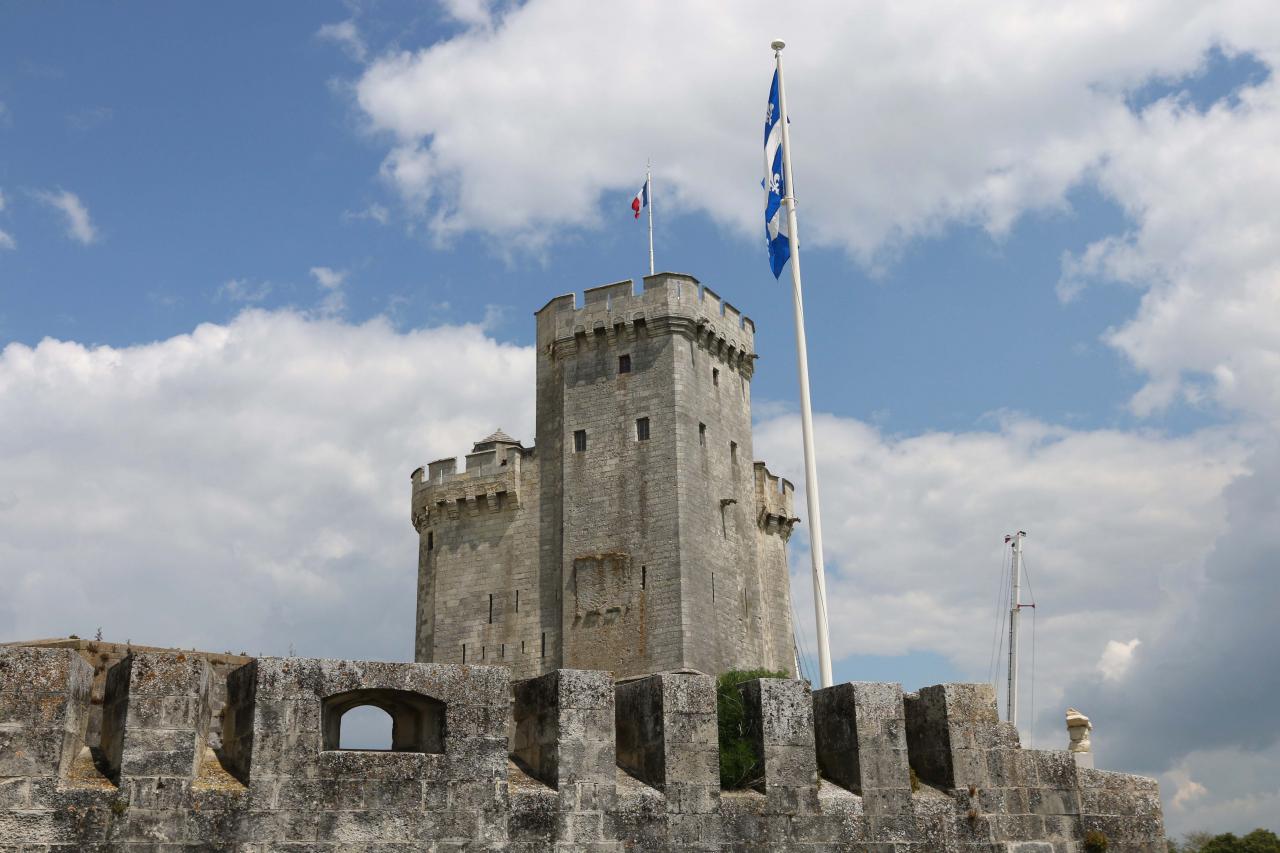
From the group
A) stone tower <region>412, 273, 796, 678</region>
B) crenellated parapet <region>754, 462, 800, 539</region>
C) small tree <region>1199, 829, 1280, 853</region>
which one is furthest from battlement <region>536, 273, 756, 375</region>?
small tree <region>1199, 829, 1280, 853</region>

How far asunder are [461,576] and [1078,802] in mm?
39484

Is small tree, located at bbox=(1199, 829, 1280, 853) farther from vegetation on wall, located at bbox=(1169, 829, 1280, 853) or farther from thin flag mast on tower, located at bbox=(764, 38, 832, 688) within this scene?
thin flag mast on tower, located at bbox=(764, 38, 832, 688)

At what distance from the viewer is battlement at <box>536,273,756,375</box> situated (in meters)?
47.2

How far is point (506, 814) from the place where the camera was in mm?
9281

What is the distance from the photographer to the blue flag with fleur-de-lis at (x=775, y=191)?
82.2 feet

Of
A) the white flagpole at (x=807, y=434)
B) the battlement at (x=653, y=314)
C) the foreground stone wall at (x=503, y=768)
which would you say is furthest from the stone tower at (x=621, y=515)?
the foreground stone wall at (x=503, y=768)

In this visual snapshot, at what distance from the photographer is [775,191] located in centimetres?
2556

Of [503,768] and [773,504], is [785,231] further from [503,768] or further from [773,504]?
[773,504]

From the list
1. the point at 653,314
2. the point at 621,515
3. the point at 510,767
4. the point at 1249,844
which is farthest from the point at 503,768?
the point at 1249,844

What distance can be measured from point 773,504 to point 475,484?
1195 cm

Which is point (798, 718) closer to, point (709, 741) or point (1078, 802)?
point (709, 741)

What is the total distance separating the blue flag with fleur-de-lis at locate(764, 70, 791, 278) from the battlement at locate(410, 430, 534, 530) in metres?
24.9

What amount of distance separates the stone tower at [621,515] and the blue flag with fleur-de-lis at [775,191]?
65.7 ft

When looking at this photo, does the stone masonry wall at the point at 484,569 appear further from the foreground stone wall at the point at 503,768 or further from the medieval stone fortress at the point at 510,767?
the foreground stone wall at the point at 503,768
